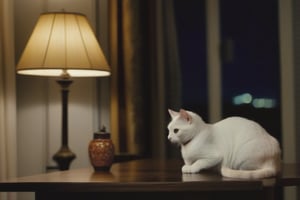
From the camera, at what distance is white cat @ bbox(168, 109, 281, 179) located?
4.23 ft

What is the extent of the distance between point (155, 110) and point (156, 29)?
0.43 metres

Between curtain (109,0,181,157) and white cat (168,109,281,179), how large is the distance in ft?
3.78

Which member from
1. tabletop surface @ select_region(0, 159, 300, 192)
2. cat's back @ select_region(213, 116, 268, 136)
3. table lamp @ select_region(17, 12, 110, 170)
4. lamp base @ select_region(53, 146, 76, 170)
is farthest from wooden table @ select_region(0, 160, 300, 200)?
lamp base @ select_region(53, 146, 76, 170)

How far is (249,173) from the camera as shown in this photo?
1.22 metres

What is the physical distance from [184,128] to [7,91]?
1.37 m

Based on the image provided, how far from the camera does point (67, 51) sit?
7.07 feet

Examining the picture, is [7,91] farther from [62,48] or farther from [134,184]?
[134,184]

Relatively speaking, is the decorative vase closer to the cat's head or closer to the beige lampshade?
the cat's head

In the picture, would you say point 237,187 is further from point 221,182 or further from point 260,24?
point 260,24

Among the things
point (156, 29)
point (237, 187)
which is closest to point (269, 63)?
point (156, 29)

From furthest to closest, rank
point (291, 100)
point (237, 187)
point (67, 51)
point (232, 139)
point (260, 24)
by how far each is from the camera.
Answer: point (260, 24) → point (291, 100) → point (67, 51) → point (232, 139) → point (237, 187)

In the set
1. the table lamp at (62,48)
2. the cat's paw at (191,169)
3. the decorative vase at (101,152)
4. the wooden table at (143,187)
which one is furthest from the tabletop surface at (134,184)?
the table lamp at (62,48)

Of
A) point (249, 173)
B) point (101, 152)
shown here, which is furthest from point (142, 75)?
point (249, 173)

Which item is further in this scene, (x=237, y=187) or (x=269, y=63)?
(x=269, y=63)
